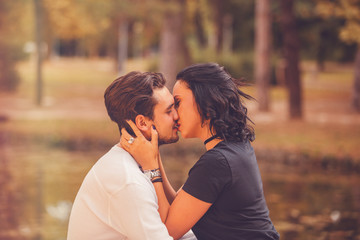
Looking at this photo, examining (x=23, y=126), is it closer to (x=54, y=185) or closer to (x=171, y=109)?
(x=54, y=185)

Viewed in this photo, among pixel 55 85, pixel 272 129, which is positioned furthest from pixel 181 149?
pixel 55 85

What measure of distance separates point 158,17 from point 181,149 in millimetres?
6531

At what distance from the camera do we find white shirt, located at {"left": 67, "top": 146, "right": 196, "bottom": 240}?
2436 millimetres

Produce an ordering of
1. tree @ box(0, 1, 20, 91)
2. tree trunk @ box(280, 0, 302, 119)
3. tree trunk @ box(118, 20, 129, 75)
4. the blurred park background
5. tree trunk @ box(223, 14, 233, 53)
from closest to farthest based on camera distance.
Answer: the blurred park background, tree trunk @ box(280, 0, 302, 119), tree @ box(0, 1, 20, 91), tree trunk @ box(223, 14, 233, 53), tree trunk @ box(118, 20, 129, 75)

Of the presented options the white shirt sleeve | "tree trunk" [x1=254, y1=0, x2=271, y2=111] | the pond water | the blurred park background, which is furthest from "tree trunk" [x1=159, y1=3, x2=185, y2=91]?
the white shirt sleeve

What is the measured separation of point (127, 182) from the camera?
8.03ft

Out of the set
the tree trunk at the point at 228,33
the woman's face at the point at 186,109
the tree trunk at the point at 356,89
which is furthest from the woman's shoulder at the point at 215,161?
the tree trunk at the point at 228,33

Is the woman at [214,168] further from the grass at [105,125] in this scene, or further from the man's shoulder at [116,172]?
the grass at [105,125]

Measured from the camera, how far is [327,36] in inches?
1248

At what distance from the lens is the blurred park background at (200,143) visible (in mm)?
7977

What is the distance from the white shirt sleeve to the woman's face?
0.49m

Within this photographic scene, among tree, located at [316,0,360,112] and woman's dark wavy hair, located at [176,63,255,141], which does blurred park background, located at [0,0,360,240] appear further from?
woman's dark wavy hair, located at [176,63,255,141]

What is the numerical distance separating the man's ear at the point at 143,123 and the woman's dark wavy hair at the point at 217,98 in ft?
0.83

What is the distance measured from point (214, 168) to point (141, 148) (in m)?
0.36
